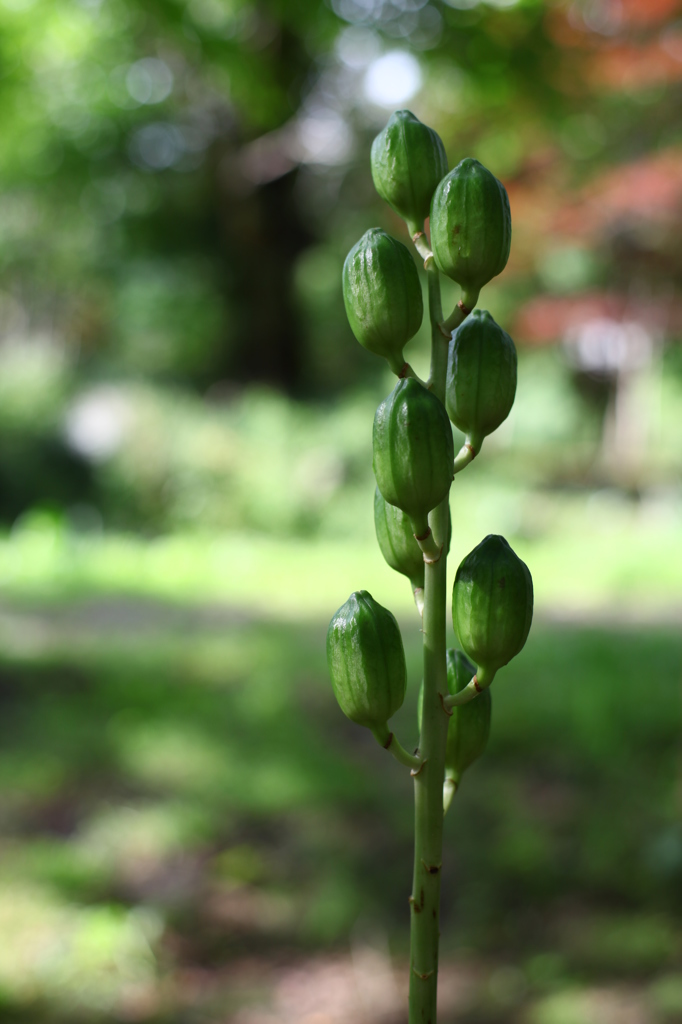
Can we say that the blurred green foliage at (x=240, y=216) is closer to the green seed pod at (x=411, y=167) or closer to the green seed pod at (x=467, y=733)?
the green seed pod at (x=411, y=167)

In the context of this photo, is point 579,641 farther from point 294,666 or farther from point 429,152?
point 429,152

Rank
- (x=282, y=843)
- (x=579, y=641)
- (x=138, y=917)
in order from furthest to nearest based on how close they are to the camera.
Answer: (x=579, y=641)
(x=282, y=843)
(x=138, y=917)

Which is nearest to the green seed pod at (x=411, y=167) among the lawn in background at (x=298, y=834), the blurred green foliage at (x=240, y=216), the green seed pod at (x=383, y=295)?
the green seed pod at (x=383, y=295)

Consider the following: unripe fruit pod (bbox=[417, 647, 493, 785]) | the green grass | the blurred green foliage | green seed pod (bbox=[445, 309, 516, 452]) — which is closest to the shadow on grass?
the green grass

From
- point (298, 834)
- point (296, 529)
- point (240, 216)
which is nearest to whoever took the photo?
point (298, 834)

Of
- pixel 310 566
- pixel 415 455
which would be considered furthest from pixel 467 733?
pixel 310 566

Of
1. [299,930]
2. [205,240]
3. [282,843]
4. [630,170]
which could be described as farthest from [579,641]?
[205,240]

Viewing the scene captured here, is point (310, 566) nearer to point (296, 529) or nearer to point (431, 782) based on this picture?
point (296, 529)

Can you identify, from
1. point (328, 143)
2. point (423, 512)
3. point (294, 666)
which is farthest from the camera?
point (328, 143)
